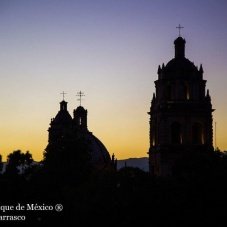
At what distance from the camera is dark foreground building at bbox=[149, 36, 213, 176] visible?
69.1 m

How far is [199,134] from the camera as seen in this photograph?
2768 inches

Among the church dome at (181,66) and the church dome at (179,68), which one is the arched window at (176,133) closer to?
the church dome at (179,68)

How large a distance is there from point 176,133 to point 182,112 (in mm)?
2017

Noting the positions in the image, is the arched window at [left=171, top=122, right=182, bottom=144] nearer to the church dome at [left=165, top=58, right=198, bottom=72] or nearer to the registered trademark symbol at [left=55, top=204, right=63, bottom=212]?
the church dome at [left=165, top=58, right=198, bottom=72]

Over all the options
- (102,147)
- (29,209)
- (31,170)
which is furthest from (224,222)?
(102,147)

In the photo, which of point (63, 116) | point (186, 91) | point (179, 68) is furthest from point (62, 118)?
point (179, 68)

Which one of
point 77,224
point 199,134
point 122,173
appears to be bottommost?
point 77,224

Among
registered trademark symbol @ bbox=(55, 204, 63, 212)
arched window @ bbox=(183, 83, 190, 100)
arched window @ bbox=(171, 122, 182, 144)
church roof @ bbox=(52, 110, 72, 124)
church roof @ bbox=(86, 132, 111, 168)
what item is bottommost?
registered trademark symbol @ bbox=(55, 204, 63, 212)

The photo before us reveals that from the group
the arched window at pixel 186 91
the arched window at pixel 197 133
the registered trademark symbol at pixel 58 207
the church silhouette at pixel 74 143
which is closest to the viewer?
the registered trademark symbol at pixel 58 207

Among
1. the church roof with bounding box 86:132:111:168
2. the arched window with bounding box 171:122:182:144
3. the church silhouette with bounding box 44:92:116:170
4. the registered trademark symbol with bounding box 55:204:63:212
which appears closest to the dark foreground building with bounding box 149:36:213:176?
the arched window with bounding box 171:122:182:144

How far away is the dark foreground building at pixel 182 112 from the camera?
227ft

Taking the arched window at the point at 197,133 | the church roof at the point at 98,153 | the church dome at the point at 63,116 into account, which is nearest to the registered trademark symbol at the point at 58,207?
the arched window at the point at 197,133

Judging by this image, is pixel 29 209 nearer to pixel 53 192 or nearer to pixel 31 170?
pixel 53 192

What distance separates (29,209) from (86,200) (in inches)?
156
